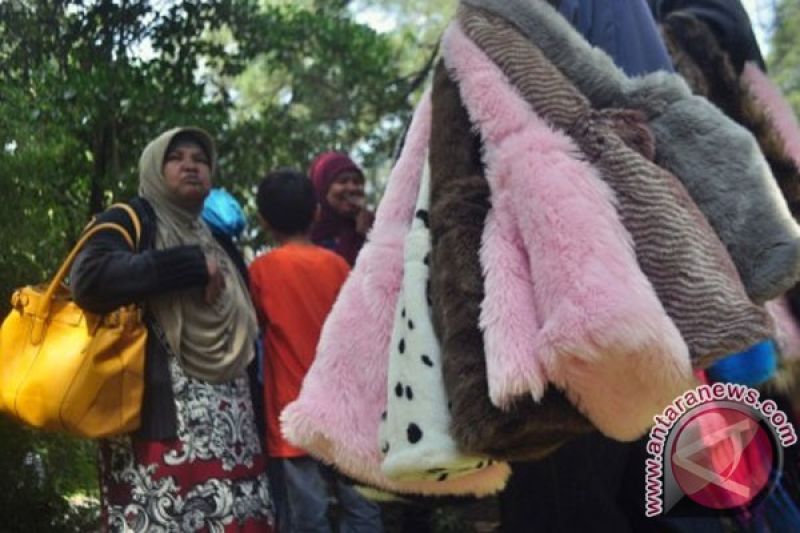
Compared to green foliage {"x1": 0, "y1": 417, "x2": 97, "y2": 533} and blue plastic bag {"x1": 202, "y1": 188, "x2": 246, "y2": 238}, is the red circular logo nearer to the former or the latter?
blue plastic bag {"x1": 202, "y1": 188, "x2": 246, "y2": 238}

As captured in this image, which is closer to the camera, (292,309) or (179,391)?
(179,391)

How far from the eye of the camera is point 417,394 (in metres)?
1.73

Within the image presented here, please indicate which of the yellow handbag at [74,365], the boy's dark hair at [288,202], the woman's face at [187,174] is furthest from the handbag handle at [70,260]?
the boy's dark hair at [288,202]

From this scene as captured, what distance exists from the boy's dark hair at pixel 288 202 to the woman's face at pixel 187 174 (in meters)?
0.52

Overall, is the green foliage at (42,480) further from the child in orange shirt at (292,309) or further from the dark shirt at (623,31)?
the dark shirt at (623,31)

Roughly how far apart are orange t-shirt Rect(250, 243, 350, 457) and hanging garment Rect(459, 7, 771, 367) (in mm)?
Result: 2415

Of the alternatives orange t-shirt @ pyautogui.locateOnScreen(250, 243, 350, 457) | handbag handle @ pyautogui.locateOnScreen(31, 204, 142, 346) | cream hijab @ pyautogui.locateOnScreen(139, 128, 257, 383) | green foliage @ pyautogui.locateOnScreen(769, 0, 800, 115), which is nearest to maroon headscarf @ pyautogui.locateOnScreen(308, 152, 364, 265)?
orange t-shirt @ pyautogui.locateOnScreen(250, 243, 350, 457)

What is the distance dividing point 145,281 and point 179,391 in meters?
0.37

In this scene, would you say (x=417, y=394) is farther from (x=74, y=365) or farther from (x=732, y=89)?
(x=74, y=365)

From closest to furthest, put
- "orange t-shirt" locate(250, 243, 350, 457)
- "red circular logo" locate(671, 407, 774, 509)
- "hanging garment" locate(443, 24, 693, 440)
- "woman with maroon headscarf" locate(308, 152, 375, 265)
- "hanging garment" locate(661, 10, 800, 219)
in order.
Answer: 1. "hanging garment" locate(443, 24, 693, 440)
2. "red circular logo" locate(671, 407, 774, 509)
3. "hanging garment" locate(661, 10, 800, 219)
4. "orange t-shirt" locate(250, 243, 350, 457)
5. "woman with maroon headscarf" locate(308, 152, 375, 265)

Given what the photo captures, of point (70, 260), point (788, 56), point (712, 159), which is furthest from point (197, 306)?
point (788, 56)

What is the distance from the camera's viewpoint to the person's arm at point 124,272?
10.8 feet

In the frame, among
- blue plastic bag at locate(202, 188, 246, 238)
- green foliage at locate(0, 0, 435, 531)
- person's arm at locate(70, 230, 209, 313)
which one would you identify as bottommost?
person's arm at locate(70, 230, 209, 313)

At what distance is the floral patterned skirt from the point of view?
3344 millimetres
